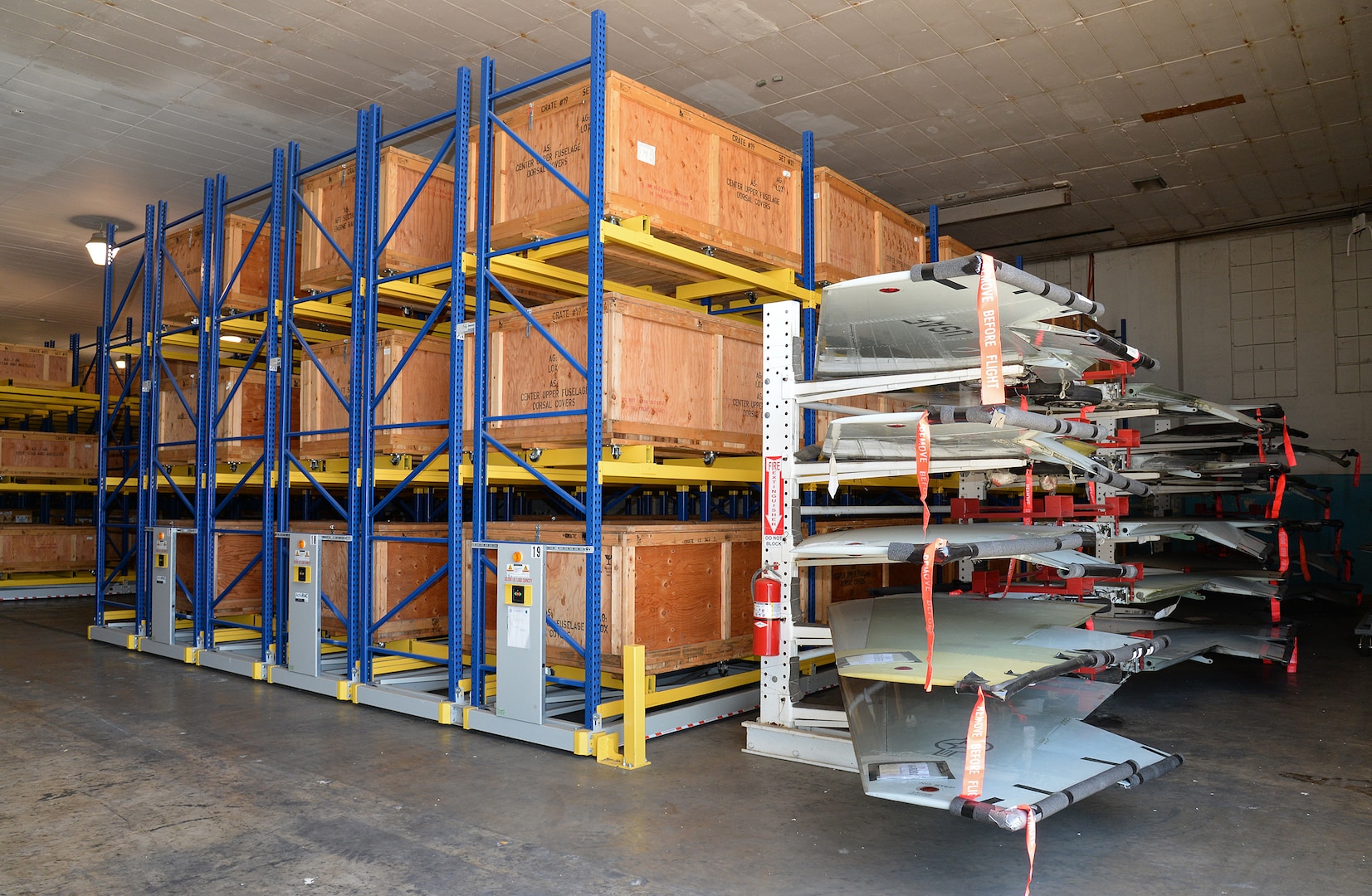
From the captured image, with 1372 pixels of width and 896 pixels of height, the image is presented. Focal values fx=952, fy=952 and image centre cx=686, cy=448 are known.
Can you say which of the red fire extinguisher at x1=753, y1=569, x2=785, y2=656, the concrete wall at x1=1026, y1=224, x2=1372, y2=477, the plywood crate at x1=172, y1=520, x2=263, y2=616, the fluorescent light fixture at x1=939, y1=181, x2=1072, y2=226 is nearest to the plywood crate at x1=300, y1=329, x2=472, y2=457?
the plywood crate at x1=172, y1=520, x2=263, y2=616

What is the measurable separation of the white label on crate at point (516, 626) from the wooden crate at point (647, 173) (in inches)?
113

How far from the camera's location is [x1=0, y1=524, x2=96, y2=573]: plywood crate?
672 inches

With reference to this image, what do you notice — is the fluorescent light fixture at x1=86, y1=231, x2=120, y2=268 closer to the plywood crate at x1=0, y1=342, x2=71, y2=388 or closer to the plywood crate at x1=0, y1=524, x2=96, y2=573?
the plywood crate at x1=0, y1=342, x2=71, y2=388

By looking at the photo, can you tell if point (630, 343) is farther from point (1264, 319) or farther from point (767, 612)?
point (1264, 319)

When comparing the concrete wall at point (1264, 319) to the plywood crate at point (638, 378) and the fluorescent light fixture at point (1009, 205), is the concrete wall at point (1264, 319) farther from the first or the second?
the plywood crate at point (638, 378)

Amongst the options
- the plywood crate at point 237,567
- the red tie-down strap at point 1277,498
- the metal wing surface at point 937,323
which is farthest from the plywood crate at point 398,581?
the red tie-down strap at point 1277,498

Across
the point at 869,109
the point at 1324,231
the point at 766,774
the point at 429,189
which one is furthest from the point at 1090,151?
the point at 766,774

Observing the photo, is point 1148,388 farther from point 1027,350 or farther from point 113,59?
point 113,59

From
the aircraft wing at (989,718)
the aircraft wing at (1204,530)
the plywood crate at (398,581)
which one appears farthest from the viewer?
the aircraft wing at (1204,530)

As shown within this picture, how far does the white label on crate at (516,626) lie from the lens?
701 cm

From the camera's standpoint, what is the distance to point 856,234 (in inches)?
365

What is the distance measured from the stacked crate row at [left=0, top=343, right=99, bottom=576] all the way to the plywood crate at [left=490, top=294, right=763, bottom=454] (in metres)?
13.6

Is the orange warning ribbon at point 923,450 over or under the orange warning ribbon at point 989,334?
under

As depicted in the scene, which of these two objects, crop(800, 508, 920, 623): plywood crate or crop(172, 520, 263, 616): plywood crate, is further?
crop(172, 520, 263, 616): plywood crate
